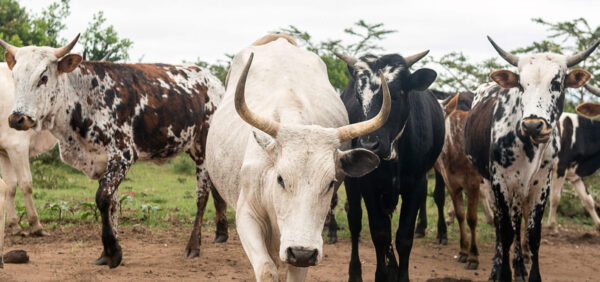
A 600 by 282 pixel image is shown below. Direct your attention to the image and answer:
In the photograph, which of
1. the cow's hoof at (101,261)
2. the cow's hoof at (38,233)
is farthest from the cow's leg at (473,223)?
the cow's hoof at (38,233)

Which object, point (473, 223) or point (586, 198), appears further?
point (586, 198)

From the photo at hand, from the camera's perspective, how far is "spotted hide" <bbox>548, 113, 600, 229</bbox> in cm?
888

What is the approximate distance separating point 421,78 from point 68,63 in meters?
3.42

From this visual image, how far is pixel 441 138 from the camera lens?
6012 mm

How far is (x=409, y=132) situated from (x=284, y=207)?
1.99 meters

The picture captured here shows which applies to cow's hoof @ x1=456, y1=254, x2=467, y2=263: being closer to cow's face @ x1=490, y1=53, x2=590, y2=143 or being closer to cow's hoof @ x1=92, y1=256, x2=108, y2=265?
cow's face @ x1=490, y1=53, x2=590, y2=143

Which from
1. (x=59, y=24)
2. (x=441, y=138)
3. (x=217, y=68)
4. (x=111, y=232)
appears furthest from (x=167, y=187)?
(x=217, y=68)

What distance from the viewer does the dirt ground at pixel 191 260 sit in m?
5.90

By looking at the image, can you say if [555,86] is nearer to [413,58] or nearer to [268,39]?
[413,58]

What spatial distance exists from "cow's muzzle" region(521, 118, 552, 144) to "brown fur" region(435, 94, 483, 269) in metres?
2.15

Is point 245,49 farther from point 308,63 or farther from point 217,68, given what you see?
point 217,68

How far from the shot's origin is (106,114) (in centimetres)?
636

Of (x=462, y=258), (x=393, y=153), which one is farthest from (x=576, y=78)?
(x=462, y=258)

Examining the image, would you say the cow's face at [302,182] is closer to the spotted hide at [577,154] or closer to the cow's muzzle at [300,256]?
the cow's muzzle at [300,256]
